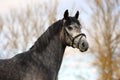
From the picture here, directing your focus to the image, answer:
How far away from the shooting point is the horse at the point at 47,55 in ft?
30.0

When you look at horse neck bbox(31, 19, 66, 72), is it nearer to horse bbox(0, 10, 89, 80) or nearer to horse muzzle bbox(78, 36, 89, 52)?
horse bbox(0, 10, 89, 80)

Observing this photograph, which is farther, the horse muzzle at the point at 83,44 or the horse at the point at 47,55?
the horse muzzle at the point at 83,44

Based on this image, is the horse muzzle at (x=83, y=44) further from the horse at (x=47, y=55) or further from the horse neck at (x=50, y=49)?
the horse neck at (x=50, y=49)

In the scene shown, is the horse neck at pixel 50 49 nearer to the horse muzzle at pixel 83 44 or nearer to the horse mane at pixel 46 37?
the horse mane at pixel 46 37

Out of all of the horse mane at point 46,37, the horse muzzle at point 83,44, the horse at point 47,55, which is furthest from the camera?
the horse mane at point 46,37

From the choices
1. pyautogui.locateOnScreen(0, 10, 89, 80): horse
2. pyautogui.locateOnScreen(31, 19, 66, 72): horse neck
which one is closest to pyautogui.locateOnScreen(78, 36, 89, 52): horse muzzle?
pyautogui.locateOnScreen(0, 10, 89, 80): horse

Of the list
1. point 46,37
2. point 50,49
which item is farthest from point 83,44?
point 46,37

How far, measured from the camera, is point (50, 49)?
9477 millimetres

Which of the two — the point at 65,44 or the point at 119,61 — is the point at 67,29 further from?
the point at 119,61

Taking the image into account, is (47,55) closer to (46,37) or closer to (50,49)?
(50,49)

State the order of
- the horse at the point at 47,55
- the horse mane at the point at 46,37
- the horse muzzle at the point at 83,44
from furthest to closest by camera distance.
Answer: the horse mane at the point at 46,37 → the horse muzzle at the point at 83,44 → the horse at the point at 47,55

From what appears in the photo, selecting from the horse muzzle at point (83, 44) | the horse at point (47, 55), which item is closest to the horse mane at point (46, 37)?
the horse at point (47, 55)

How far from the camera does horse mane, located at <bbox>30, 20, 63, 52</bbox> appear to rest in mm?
9447

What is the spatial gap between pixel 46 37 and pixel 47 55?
480 mm
